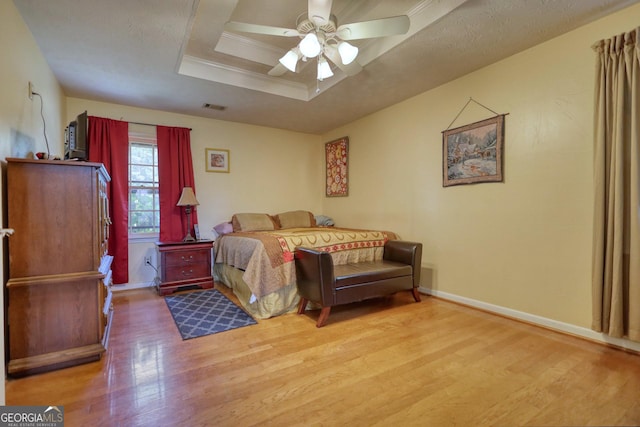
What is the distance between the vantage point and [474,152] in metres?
3.03

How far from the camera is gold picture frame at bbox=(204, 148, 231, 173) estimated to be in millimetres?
4402

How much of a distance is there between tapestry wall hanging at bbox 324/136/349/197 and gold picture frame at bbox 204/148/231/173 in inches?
69.1

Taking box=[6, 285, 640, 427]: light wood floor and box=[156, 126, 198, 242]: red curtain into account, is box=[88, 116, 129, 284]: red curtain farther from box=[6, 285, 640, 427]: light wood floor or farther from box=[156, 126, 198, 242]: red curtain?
box=[6, 285, 640, 427]: light wood floor

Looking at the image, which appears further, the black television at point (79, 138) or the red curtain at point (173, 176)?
the red curtain at point (173, 176)

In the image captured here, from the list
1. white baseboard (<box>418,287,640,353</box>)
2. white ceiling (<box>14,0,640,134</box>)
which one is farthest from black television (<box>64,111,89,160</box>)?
white baseboard (<box>418,287,640,353</box>)

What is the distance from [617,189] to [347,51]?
218 centimetres

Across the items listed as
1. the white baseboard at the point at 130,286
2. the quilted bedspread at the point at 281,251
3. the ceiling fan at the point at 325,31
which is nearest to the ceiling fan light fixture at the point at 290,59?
the ceiling fan at the point at 325,31

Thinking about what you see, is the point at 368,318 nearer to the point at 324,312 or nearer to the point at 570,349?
the point at 324,312

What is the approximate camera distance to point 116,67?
284 centimetres

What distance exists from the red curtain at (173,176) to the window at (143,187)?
0.18m

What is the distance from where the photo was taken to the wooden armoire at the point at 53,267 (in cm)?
179

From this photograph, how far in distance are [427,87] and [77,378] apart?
13.4 feet

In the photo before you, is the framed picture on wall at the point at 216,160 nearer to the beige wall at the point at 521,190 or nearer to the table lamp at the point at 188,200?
the table lamp at the point at 188,200

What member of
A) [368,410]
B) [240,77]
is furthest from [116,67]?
[368,410]
